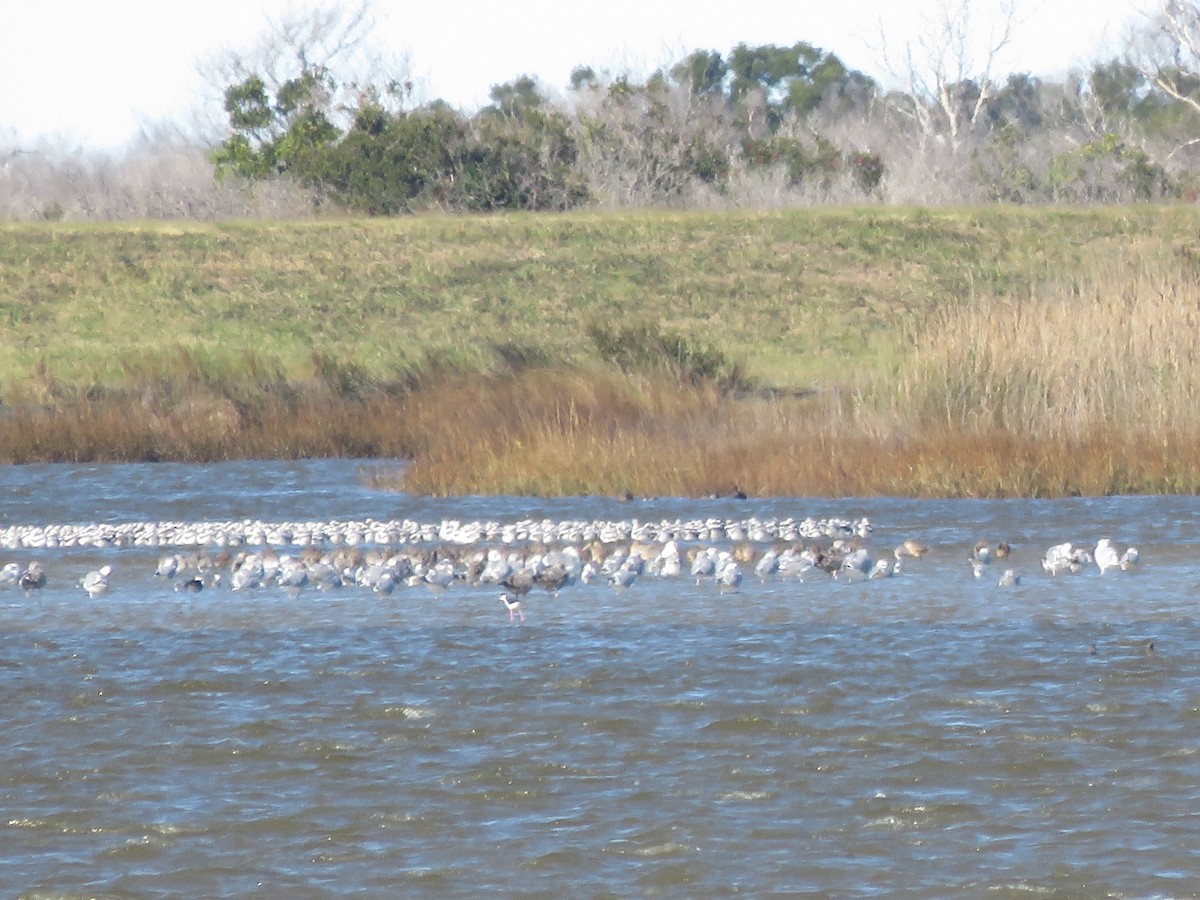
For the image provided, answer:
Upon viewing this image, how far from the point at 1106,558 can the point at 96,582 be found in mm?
5154

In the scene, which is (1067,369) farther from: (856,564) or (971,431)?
(856,564)

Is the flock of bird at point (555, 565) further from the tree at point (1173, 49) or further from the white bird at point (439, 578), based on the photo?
the tree at point (1173, 49)

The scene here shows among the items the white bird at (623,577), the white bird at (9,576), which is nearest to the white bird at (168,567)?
the white bird at (9,576)

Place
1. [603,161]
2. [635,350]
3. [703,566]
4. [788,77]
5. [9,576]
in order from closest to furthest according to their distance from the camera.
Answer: [703,566]
[9,576]
[635,350]
[603,161]
[788,77]

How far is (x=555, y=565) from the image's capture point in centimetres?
979

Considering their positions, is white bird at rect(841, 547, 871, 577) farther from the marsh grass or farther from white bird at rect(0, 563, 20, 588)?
white bird at rect(0, 563, 20, 588)

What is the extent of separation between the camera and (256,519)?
13.8 m

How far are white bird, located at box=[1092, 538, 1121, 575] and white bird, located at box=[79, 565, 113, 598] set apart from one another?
5072mm

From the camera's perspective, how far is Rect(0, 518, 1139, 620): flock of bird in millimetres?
9789

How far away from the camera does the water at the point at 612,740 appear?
4.84 meters

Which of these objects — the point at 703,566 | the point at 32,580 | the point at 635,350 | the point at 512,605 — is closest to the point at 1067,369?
the point at 703,566

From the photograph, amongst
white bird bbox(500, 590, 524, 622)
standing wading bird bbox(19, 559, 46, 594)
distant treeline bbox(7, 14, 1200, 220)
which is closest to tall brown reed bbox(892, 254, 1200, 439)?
white bird bbox(500, 590, 524, 622)

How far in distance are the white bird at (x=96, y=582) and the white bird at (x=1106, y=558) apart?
5072 mm

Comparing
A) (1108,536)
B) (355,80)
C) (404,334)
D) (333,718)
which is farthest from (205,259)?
(333,718)
